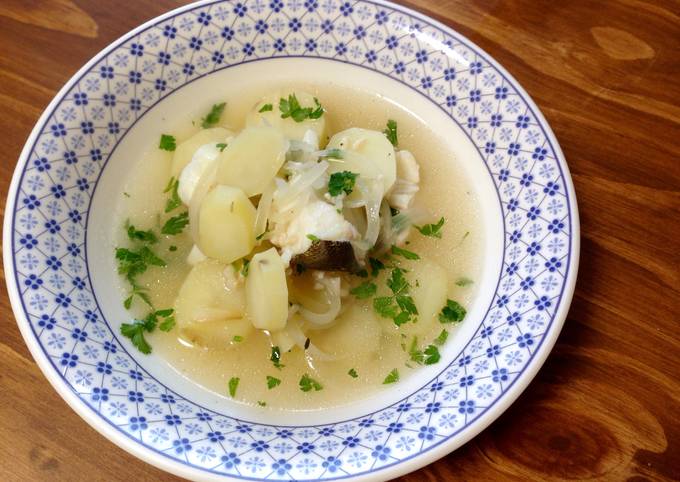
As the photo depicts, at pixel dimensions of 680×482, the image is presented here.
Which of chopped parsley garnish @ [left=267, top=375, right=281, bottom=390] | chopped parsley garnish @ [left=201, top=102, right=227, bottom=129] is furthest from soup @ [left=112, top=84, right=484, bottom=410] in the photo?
chopped parsley garnish @ [left=201, top=102, right=227, bottom=129]

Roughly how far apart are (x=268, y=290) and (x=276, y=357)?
28cm

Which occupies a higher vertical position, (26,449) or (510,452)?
(510,452)

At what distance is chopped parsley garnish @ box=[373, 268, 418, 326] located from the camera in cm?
176

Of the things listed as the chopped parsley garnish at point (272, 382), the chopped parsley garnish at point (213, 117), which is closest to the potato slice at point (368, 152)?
the chopped parsley garnish at point (213, 117)

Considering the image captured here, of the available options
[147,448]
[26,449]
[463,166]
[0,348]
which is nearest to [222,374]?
[147,448]

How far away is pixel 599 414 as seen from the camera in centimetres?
161

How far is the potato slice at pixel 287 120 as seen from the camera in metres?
2.00

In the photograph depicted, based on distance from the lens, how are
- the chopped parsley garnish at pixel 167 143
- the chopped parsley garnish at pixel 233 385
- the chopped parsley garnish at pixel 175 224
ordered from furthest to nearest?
the chopped parsley garnish at pixel 167 143 → the chopped parsley garnish at pixel 175 224 → the chopped parsley garnish at pixel 233 385

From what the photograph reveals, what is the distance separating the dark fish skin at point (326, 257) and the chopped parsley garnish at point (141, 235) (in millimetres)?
547

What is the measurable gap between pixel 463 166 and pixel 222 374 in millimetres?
1051

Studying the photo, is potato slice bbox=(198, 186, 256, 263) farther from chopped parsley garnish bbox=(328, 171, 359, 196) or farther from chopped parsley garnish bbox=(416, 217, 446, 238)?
chopped parsley garnish bbox=(416, 217, 446, 238)

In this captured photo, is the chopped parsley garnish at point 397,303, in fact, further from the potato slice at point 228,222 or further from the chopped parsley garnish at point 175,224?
the chopped parsley garnish at point 175,224

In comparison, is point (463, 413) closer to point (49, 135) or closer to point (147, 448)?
point (147, 448)

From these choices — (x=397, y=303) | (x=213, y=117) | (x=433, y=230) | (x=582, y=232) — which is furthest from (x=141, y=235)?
(x=582, y=232)
